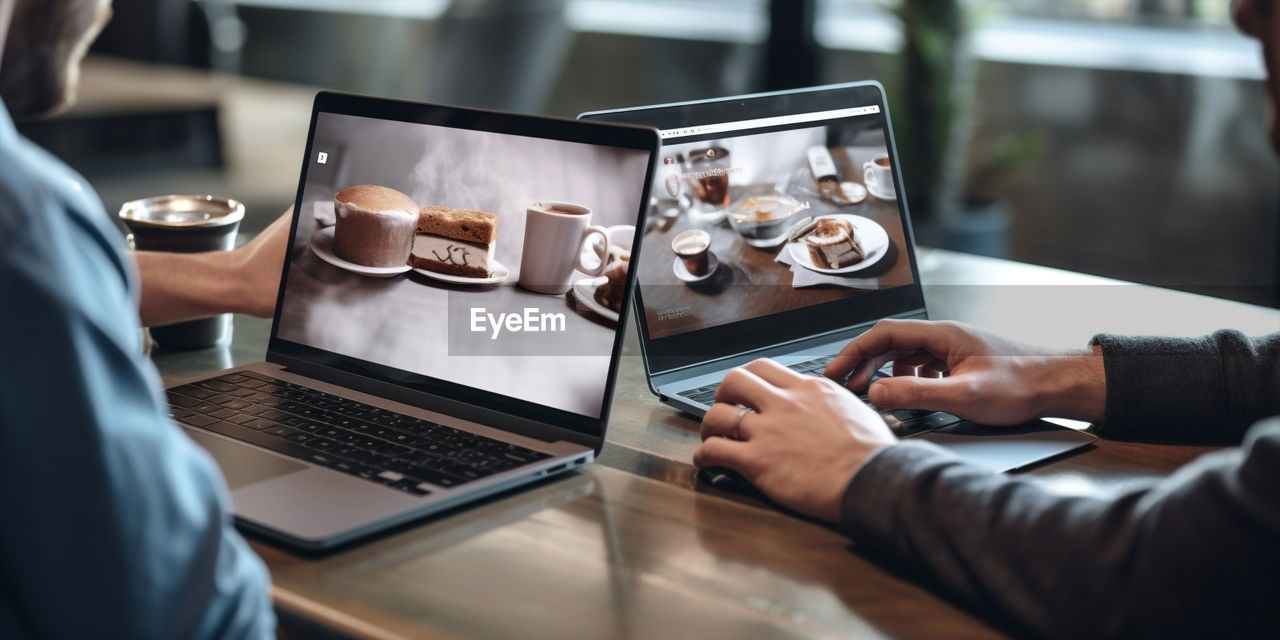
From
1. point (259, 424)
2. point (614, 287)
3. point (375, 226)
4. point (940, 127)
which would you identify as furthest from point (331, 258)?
point (940, 127)

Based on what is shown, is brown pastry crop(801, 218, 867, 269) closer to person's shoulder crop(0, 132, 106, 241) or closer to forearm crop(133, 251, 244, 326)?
forearm crop(133, 251, 244, 326)

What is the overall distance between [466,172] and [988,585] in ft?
1.72

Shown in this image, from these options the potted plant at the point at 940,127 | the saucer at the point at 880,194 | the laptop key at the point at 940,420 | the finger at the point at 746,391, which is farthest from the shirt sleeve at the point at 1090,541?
the potted plant at the point at 940,127

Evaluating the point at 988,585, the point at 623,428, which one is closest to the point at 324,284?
the point at 623,428

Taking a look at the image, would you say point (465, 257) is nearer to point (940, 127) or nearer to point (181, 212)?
point (181, 212)

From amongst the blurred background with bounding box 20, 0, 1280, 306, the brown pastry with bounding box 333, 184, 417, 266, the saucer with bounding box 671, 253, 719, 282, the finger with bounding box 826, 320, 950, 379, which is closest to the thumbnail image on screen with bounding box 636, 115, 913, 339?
the saucer with bounding box 671, 253, 719, 282

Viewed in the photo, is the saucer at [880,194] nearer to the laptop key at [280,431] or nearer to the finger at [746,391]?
the finger at [746,391]

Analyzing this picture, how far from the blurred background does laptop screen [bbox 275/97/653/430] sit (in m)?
1.92

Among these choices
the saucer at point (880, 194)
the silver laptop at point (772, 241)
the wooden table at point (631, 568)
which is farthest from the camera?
the saucer at point (880, 194)

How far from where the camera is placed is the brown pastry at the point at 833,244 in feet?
3.59

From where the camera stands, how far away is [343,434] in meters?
0.89

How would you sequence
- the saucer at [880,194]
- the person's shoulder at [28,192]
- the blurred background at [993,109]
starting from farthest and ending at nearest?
the blurred background at [993,109], the saucer at [880,194], the person's shoulder at [28,192]

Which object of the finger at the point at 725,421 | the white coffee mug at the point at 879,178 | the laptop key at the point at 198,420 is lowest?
the laptop key at the point at 198,420

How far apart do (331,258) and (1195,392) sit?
2.48ft
